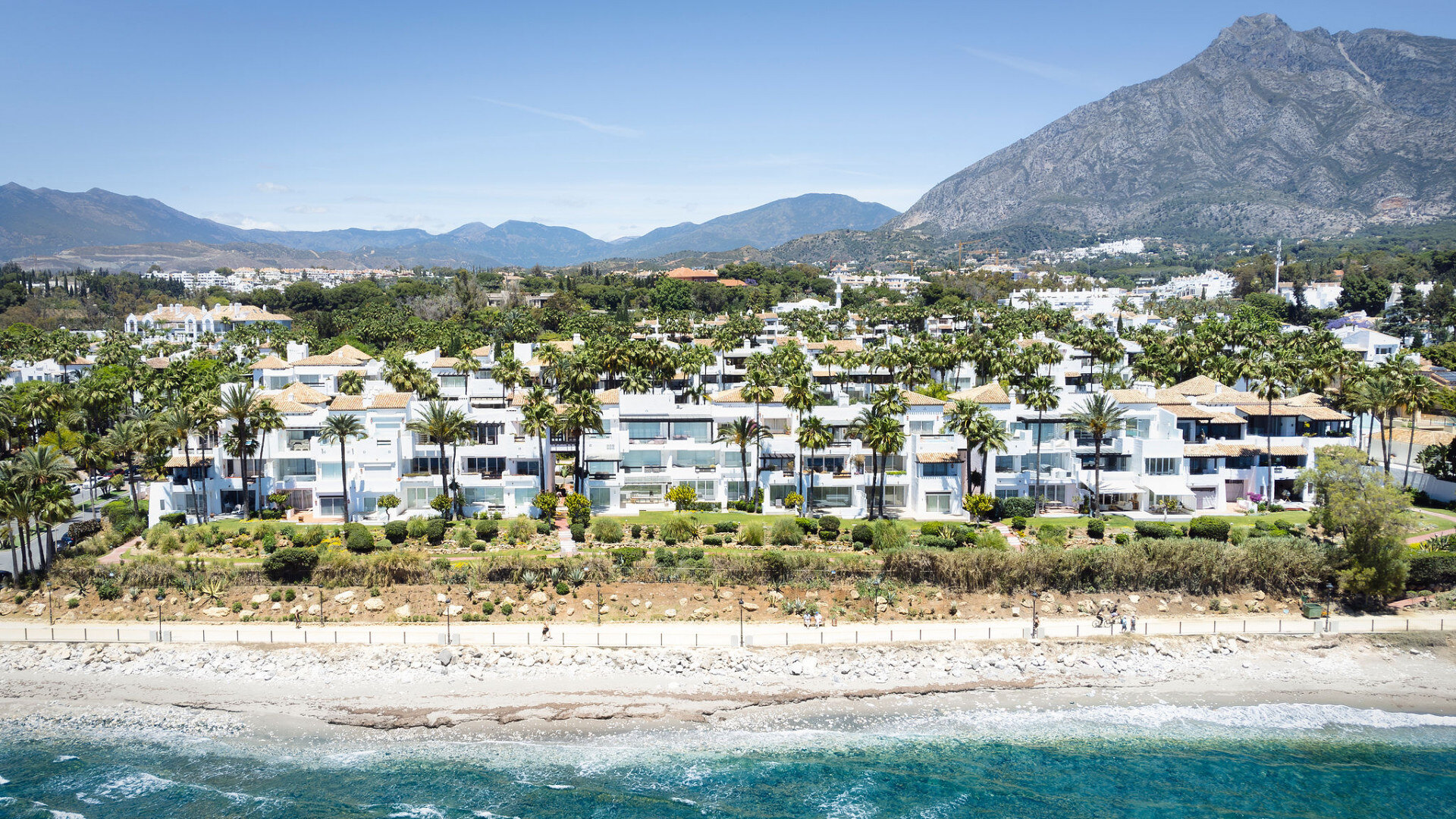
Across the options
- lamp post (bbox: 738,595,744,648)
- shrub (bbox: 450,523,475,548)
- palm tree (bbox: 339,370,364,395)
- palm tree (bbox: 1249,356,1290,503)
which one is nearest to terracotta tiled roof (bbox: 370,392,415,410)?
shrub (bbox: 450,523,475,548)

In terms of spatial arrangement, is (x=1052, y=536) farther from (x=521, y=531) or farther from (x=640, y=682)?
(x=521, y=531)

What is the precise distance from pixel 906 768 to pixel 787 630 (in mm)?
9929

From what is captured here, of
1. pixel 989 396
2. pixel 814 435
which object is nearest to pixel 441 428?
pixel 814 435

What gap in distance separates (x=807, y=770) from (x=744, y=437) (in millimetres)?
26022

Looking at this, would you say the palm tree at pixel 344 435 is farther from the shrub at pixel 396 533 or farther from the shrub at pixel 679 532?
the shrub at pixel 679 532

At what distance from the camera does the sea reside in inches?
1212

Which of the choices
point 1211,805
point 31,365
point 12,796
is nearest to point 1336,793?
point 1211,805

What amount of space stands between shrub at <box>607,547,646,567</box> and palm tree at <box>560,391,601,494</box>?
966cm

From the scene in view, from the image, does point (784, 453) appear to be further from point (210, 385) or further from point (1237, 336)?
point (1237, 336)

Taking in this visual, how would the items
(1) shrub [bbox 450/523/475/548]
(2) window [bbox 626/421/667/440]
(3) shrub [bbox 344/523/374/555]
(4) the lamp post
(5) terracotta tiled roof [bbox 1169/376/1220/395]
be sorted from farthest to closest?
(5) terracotta tiled roof [bbox 1169/376/1220/395] → (2) window [bbox 626/421/667/440] → (1) shrub [bbox 450/523/475/548] → (3) shrub [bbox 344/523/374/555] → (4) the lamp post

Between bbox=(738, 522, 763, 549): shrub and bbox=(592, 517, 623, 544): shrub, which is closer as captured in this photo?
bbox=(738, 522, 763, 549): shrub

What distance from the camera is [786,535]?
50.7 meters

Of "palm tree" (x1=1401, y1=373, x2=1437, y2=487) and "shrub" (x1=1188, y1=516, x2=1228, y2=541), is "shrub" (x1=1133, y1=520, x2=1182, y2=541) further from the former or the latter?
"palm tree" (x1=1401, y1=373, x2=1437, y2=487)

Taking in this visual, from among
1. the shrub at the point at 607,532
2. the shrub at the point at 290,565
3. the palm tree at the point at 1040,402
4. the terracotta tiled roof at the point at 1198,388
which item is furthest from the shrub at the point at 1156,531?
the shrub at the point at 290,565
